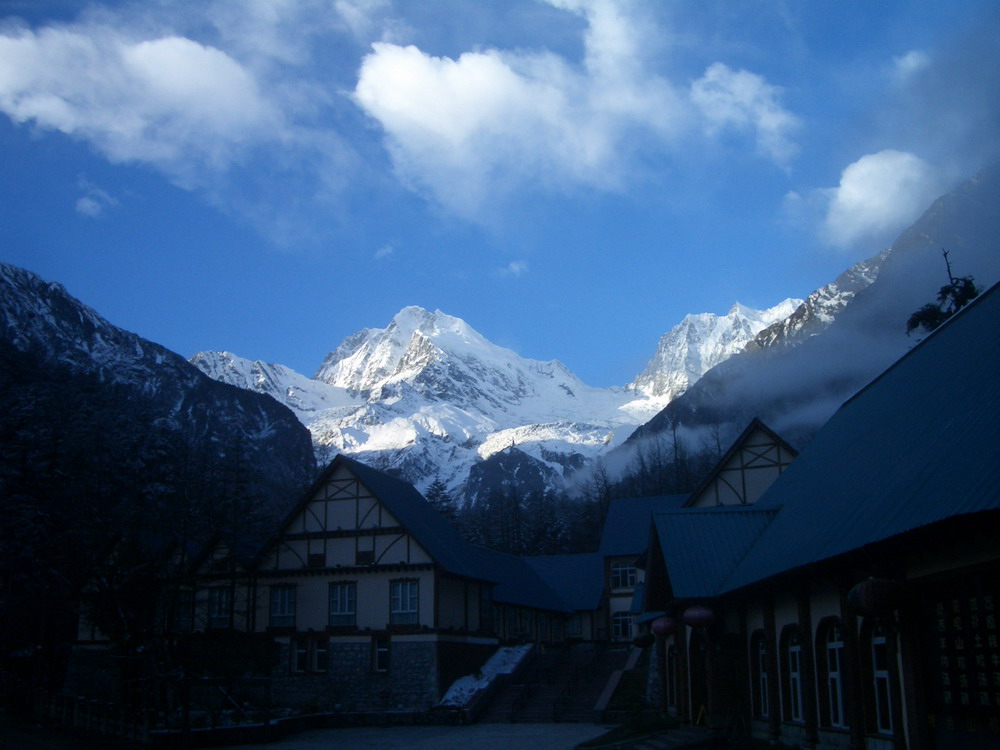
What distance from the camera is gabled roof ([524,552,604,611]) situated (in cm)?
5138

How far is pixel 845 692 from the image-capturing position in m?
14.5

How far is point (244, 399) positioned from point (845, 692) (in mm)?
149114

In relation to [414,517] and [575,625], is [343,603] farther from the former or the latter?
[575,625]

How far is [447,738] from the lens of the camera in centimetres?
2625

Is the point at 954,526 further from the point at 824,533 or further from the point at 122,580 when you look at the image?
the point at 122,580

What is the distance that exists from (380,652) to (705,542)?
58.7ft

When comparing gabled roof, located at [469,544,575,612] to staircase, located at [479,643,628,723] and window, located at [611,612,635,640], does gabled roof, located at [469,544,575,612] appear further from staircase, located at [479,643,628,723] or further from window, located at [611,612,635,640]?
staircase, located at [479,643,628,723]

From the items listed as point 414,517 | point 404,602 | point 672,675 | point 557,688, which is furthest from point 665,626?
point 414,517

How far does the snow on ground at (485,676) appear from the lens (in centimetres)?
3284

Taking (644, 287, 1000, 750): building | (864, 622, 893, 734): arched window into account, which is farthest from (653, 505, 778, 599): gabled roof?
(864, 622, 893, 734): arched window

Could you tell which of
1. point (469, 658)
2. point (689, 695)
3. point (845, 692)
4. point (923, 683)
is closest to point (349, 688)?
point (469, 658)

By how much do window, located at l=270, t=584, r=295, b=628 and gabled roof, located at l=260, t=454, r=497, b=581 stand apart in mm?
2182

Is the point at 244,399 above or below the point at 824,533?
above

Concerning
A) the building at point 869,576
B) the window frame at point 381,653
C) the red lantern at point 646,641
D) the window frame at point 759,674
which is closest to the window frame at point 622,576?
the red lantern at point 646,641
